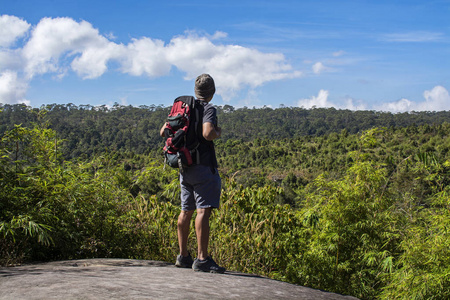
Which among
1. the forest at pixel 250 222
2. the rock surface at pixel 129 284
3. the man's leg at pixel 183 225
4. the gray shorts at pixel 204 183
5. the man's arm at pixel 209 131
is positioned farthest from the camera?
the forest at pixel 250 222

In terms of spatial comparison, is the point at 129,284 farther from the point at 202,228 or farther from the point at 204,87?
the point at 204,87

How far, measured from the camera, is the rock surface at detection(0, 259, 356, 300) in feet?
7.09

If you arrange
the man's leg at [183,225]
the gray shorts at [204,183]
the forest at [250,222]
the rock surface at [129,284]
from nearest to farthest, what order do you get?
the rock surface at [129,284]
the gray shorts at [204,183]
the man's leg at [183,225]
the forest at [250,222]

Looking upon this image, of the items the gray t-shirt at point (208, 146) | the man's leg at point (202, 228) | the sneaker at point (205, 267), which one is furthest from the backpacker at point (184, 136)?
the sneaker at point (205, 267)

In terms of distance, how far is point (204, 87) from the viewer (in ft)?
9.98

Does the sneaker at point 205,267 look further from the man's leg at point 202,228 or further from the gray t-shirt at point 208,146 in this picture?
the gray t-shirt at point 208,146

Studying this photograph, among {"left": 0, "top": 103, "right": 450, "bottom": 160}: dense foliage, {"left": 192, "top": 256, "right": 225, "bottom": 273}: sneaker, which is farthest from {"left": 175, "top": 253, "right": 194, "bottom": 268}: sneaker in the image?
{"left": 0, "top": 103, "right": 450, "bottom": 160}: dense foliage

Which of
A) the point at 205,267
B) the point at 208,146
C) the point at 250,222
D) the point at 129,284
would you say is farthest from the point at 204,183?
the point at 250,222

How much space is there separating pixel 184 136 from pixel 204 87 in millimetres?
402

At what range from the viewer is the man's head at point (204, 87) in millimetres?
3034

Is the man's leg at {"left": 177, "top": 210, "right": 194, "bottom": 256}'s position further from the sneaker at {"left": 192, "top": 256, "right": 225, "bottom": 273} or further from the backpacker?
the backpacker

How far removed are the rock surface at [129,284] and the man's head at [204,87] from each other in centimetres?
126

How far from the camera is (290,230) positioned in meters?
4.72

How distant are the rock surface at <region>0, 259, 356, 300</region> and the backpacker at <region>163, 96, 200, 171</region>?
0.77 m
